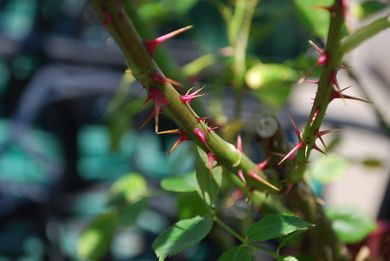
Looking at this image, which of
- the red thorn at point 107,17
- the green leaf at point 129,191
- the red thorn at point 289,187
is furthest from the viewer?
the green leaf at point 129,191

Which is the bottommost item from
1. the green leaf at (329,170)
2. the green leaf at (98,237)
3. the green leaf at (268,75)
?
the green leaf at (329,170)

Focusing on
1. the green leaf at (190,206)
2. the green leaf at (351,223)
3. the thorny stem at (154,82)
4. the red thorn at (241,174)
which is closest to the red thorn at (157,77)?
the thorny stem at (154,82)

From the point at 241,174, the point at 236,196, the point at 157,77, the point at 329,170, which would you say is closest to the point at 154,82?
the point at 157,77

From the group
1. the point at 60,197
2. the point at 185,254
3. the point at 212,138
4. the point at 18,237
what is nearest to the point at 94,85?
the point at 60,197

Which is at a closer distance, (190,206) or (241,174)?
(241,174)

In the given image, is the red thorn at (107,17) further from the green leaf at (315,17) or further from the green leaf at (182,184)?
the green leaf at (315,17)

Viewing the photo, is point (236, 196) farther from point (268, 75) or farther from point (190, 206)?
point (268, 75)

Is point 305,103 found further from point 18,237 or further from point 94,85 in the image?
point 18,237
